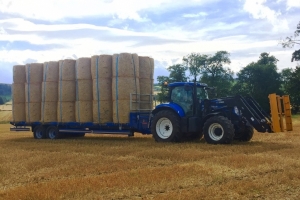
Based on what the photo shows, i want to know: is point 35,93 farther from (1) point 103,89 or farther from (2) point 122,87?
(2) point 122,87

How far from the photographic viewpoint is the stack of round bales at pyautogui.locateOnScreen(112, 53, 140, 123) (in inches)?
594

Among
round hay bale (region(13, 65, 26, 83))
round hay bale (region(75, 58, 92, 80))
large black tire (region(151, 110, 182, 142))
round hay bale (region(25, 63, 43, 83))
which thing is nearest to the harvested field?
large black tire (region(151, 110, 182, 142))

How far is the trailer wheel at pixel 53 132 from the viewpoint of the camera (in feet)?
56.4

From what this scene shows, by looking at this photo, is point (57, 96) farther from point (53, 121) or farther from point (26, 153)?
point (26, 153)

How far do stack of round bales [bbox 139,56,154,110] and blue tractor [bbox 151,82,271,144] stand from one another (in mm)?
1302

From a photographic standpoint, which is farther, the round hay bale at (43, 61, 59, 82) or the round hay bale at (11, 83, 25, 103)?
the round hay bale at (11, 83, 25, 103)

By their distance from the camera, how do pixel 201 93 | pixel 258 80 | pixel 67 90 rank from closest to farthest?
pixel 201 93 → pixel 67 90 → pixel 258 80

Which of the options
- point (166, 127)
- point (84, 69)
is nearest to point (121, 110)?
point (166, 127)

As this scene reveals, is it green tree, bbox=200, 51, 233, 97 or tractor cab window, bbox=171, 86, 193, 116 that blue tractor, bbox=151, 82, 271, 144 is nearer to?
tractor cab window, bbox=171, 86, 193, 116

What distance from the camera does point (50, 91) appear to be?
16906 millimetres

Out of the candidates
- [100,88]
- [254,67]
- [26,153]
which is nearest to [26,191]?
[26,153]

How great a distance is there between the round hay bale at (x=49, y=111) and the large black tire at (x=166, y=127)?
494 centimetres

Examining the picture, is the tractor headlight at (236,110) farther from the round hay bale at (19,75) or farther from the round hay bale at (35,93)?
the round hay bale at (19,75)

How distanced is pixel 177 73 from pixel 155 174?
173 ft
